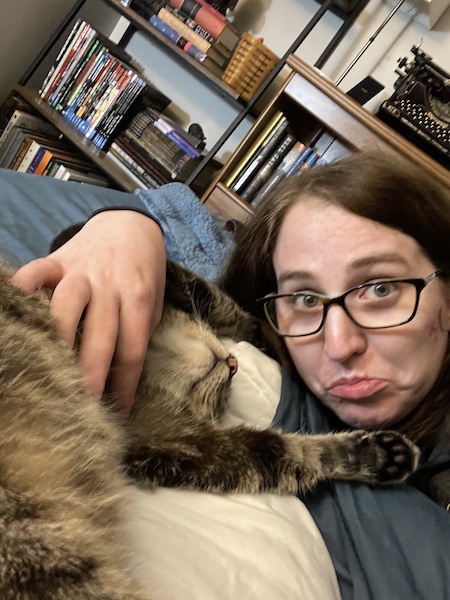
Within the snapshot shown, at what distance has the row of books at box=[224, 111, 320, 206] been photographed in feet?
7.16

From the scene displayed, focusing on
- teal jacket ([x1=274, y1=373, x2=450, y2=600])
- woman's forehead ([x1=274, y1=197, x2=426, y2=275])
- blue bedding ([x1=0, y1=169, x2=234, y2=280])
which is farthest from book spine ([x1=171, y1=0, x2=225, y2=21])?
teal jacket ([x1=274, y1=373, x2=450, y2=600])

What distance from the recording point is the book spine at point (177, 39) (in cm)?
237

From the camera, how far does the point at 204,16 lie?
2328 millimetres

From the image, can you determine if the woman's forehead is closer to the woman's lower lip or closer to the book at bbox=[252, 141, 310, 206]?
the woman's lower lip

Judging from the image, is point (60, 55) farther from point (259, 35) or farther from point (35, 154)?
point (259, 35)

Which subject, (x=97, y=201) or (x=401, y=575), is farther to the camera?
(x=97, y=201)

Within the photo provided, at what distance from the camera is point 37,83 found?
2938 millimetres

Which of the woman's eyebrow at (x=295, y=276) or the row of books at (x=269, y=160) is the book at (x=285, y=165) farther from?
the woman's eyebrow at (x=295, y=276)

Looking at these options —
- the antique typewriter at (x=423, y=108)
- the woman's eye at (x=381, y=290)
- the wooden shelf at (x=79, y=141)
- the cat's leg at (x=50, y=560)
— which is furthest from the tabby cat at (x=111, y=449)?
the wooden shelf at (x=79, y=141)

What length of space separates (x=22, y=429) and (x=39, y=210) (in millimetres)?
943

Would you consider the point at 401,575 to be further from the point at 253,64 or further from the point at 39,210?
the point at 253,64

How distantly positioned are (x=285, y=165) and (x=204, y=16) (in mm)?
795

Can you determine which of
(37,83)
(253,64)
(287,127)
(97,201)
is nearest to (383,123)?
(287,127)

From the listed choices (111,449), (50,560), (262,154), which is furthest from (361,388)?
(262,154)
